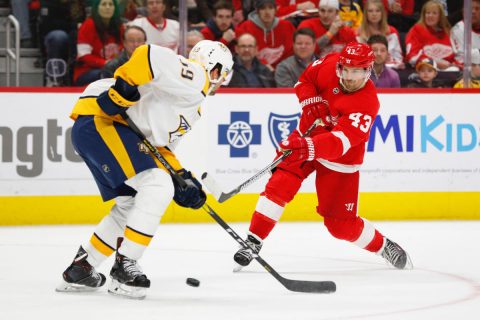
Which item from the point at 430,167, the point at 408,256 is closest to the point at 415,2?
the point at 430,167

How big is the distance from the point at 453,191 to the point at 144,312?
12.3ft

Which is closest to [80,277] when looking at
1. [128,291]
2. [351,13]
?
[128,291]

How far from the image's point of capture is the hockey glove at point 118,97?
3.94m

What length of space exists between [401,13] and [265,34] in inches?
38.2

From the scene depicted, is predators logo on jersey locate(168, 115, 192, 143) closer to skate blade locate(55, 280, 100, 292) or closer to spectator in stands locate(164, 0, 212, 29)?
skate blade locate(55, 280, 100, 292)

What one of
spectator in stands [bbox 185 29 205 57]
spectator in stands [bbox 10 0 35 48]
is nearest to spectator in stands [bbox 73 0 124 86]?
spectator in stands [bbox 10 0 35 48]

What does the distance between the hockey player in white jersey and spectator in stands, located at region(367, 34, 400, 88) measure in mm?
2926

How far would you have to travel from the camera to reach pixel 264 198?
497cm

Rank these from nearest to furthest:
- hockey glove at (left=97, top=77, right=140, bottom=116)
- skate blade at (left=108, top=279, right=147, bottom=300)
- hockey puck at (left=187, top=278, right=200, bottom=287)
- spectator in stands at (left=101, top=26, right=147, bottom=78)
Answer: hockey glove at (left=97, top=77, right=140, bottom=116)
skate blade at (left=108, top=279, right=147, bottom=300)
hockey puck at (left=187, top=278, right=200, bottom=287)
spectator in stands at (left=101, top=26, right=147, bottom=78)

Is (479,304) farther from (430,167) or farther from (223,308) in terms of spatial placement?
(430,167)

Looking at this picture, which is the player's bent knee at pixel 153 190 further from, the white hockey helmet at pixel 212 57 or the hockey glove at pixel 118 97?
the white hockey helmet at pixel 212 57

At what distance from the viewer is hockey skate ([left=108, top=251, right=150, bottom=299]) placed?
13.2 ft

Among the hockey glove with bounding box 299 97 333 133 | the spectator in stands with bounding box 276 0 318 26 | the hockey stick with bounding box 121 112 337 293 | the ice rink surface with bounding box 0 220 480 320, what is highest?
the spectator in stands with bounding box 276 0 318 26

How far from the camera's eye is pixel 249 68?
22.7ft
